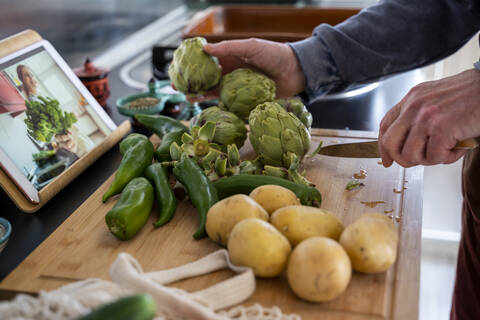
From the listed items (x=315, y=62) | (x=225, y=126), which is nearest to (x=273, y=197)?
(x=225, y=126)

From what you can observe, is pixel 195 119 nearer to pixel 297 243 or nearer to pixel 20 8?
pixel 297 243

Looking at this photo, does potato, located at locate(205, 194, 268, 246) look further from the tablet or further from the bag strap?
the tablet

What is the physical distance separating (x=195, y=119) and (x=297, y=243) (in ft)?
1.64

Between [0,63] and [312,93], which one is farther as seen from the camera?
[312,93]

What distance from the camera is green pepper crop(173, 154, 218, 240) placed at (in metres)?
0.86

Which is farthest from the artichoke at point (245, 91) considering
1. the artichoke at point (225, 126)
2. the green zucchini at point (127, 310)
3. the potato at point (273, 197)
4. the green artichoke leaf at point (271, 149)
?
the green zucchini at point (127, 310)

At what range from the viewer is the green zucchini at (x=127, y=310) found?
0.48 m

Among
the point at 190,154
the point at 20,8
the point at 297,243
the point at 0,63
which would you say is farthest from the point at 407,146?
the point at 20,8

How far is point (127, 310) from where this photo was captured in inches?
19.0

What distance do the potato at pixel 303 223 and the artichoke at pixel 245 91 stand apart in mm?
440

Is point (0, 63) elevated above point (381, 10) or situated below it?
above

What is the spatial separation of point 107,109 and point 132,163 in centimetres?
54

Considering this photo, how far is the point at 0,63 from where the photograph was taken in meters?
1.01

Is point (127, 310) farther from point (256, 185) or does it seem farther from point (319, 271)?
point (256, 185)
